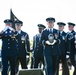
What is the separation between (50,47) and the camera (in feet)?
40.5

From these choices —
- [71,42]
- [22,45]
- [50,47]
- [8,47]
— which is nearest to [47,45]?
[50,47]

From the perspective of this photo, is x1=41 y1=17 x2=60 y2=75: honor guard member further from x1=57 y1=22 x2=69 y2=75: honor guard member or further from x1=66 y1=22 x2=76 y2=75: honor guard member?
x1=57 y1=22 x2=69 y2=75: honor guard member

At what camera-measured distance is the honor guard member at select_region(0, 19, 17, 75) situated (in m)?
11.9

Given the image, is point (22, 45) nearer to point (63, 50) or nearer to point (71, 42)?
point (63, 50)

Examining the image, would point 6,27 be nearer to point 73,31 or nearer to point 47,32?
point 47,32

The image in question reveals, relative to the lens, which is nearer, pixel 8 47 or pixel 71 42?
pixel 8 47

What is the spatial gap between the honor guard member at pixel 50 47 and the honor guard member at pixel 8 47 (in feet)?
3.38

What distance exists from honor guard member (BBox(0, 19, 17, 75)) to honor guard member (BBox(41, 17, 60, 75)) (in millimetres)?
1029

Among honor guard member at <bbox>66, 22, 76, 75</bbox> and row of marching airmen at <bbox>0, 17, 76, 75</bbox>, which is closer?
row of marching airmen at <bbox>0, 17, 76, 75</bbox>

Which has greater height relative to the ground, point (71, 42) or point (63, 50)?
point (71, 42)

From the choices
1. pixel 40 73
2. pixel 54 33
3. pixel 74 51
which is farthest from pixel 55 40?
pixel 40 73

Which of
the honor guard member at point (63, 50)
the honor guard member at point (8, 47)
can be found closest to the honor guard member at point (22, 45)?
the honor guard member at point (63, 50)

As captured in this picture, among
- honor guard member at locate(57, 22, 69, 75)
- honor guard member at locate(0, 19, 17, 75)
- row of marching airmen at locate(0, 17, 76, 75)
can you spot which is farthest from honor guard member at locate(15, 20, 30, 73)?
honor guard member at locate(0, 19, 17, 75)

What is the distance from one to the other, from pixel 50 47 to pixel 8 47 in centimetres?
140
